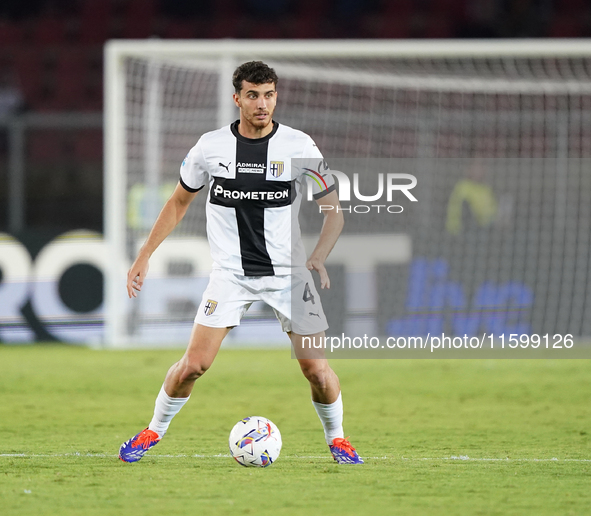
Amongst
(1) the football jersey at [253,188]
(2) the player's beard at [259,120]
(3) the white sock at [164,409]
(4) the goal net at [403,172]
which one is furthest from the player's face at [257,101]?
(4) the goal net at [403,172]

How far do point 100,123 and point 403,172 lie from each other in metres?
3.75

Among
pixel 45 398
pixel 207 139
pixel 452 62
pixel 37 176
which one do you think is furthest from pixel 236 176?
pixel 37 176

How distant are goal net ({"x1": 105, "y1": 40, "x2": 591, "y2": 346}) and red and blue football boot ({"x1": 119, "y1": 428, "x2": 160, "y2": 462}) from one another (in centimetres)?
546

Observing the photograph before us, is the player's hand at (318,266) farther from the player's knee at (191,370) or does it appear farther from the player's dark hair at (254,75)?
the player's dark hair at (254,75)

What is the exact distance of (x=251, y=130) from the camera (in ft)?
16.4

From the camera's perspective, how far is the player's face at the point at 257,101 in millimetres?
4816

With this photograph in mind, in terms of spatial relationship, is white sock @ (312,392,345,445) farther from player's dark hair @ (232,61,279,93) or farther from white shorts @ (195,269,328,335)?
player's dark hair @ (232,61,279,93)

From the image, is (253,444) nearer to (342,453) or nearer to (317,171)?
(342,453)

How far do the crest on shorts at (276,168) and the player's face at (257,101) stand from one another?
0.20 m

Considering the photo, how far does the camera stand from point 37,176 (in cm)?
1516
